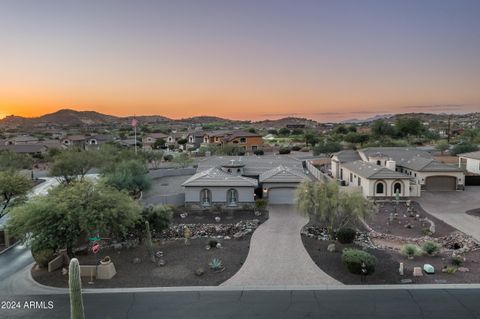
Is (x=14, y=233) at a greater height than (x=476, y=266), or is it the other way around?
(x=14, y=233)

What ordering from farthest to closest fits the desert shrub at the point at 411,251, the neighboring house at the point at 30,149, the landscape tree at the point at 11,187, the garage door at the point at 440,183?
the neighboring house at the point at 30,149 → the garage door at the point at 440,183 → the landscape tree at the point at 11,187 → the desert shrub at the point at 411,251

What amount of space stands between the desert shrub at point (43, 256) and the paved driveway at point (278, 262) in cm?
995

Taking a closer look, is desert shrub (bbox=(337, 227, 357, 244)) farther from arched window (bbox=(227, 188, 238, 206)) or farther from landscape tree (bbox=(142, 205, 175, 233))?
arched window (bbox=(227, 188, 238, 206))

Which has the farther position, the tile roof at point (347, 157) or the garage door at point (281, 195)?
the tile roof at point (347, 157)

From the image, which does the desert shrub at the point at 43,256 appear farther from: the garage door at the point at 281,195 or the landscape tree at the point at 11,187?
the garage door at the point at 281,195

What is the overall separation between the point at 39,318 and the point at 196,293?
6324 mm

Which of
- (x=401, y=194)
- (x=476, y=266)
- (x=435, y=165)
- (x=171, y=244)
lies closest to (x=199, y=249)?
(x=171, y=244)

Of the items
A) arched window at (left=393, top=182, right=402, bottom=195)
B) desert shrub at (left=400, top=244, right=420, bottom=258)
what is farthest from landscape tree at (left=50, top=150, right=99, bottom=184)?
desert shrub at (left=400, top=244, right=420, bottom=258)

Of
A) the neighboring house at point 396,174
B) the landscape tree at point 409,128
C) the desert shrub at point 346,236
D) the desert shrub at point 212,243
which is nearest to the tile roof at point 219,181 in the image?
the desert shrub at point 212,243

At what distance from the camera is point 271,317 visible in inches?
543

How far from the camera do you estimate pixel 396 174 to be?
34.8 m

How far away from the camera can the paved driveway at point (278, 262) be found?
56.3ft

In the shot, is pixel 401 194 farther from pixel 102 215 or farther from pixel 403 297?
pixel 102 215

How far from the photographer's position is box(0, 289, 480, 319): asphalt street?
14031 millimetres
